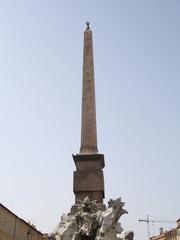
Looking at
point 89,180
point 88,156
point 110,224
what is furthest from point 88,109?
point 110,224

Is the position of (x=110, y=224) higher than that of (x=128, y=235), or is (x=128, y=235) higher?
(x=110, y=224)

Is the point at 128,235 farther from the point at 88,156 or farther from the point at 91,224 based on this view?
the point at 88,156

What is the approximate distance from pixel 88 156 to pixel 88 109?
1.99 m

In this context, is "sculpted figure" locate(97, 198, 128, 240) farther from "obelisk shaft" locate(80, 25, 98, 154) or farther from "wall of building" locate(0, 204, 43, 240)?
"wall of building" locate(0, 204, 43, 240)

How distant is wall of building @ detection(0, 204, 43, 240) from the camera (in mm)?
27266

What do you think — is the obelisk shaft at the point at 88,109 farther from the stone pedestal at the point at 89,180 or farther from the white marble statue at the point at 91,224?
the white marble statue at the point at 91,224

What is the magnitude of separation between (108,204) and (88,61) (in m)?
6.07

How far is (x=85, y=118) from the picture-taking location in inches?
651

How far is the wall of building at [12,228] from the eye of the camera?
27.3 metres

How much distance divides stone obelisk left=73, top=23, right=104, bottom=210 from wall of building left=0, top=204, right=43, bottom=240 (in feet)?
40.5

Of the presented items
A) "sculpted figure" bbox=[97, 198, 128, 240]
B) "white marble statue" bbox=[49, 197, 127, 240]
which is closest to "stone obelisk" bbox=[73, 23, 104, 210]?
"white marble statue" bbox=[49, 197, 127, 240]

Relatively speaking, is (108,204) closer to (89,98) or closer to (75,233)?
(75,233)

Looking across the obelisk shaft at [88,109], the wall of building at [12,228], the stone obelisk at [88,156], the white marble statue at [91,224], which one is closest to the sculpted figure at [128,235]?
the white marble statue at [91,224]

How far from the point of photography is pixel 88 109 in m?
16.7
